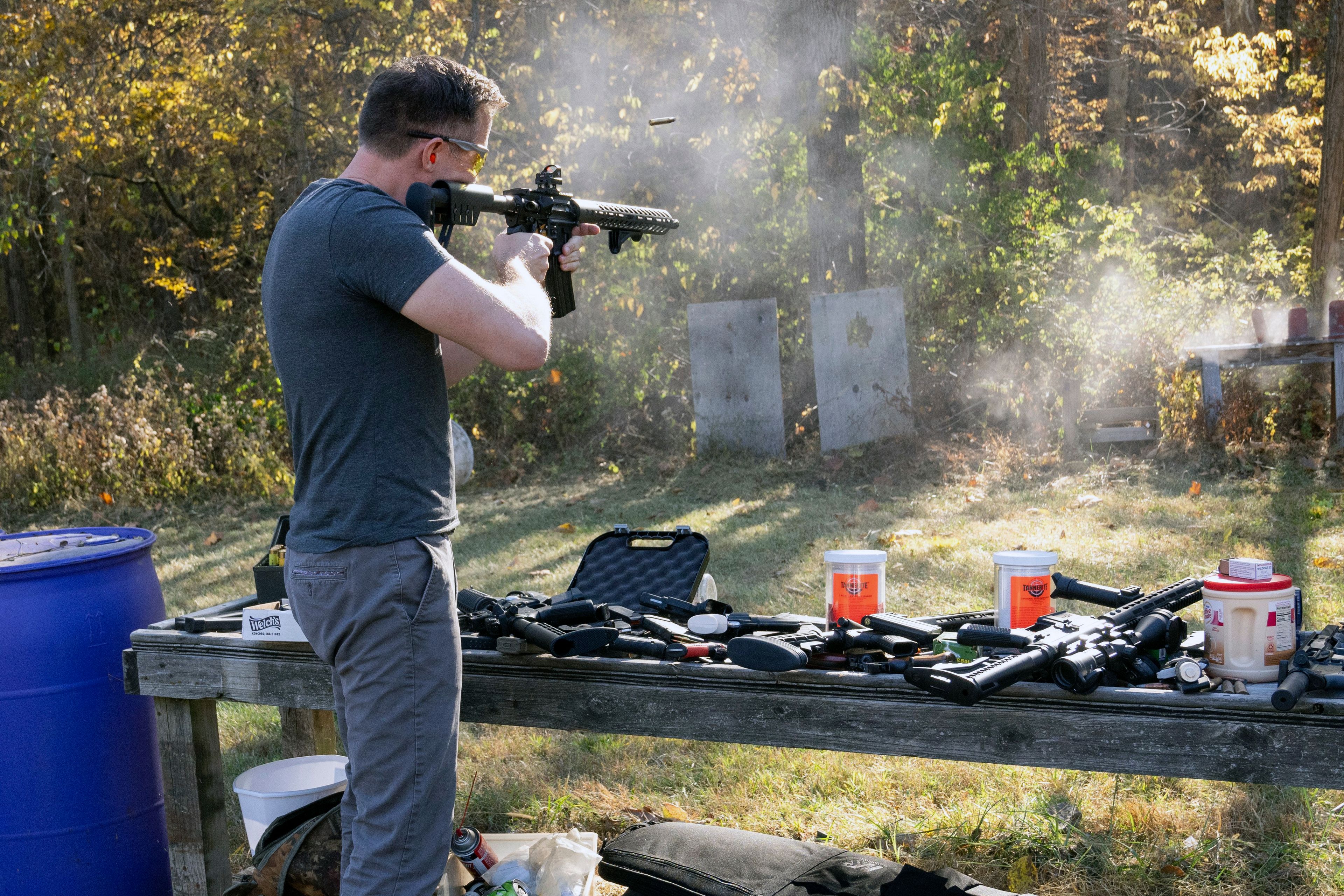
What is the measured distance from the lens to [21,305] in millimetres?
20188

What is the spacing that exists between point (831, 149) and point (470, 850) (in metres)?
9.36

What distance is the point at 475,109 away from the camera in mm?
2375

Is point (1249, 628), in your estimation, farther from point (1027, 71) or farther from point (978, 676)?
point (1027, 71)

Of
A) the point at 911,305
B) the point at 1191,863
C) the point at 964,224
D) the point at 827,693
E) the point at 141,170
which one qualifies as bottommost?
the point at 1191,863

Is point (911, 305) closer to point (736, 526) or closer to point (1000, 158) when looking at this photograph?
point (1000, 158)

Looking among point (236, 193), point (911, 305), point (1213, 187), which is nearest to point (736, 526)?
point (911, 305)

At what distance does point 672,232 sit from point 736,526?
545 centimetres

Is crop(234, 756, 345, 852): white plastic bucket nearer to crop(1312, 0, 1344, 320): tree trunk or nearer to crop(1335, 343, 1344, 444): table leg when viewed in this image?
crop(1335, 343, 1344, 444): table leg

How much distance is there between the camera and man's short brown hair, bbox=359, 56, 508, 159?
2.28 m

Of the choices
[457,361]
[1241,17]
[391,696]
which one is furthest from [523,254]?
[1241,17]

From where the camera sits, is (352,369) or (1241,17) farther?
(1241,17)

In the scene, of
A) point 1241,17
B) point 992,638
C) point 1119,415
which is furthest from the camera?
point 1241,17

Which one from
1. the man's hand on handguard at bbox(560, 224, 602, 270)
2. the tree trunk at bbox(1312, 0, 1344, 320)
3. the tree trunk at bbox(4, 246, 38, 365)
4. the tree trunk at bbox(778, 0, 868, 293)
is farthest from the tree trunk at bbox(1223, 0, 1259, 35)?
the tree trunk at bbox(4, 246, 38, 365)

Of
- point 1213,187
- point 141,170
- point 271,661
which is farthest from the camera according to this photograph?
point 1213,187
